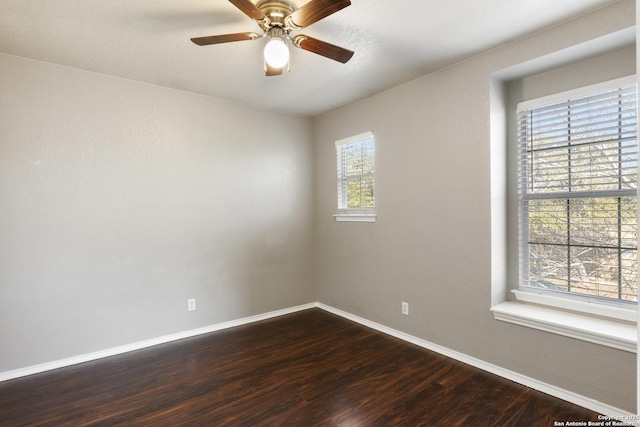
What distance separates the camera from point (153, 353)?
9.76 feet

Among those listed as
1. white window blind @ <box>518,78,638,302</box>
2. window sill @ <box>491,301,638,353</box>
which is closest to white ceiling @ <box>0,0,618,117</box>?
white window blind @ <box>518,78,638,302</box>

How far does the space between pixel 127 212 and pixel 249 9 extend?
2254mm

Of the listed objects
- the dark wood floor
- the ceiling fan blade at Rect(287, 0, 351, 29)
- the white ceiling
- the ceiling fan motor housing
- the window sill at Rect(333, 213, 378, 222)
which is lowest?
the dark wood floor

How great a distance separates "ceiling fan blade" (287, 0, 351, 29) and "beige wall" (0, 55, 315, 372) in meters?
1.97

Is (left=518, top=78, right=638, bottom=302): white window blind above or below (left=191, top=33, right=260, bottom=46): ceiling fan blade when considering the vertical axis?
below

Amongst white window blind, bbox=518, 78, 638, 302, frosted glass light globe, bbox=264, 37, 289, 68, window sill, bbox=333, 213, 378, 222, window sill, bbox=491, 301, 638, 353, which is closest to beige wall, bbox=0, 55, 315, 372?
window sill, bbox=333, 213, 378, 222

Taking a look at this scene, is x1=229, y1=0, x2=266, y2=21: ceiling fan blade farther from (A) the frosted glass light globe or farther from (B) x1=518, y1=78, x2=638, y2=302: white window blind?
(B) x1=518, y1=78, x2=638, y2=302: white window blind

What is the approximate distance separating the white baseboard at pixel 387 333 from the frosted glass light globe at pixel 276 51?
2713 mm

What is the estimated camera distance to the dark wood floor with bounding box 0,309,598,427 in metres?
2.03

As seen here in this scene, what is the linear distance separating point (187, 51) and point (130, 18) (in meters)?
0.47

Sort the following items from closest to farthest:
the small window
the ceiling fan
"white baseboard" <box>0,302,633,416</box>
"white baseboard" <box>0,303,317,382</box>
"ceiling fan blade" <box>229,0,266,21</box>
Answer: "ceiling fan blade" <box>229,0,266,21</box> < the ceiling fan < "white baseboard" <box>0,302,633,416</box> < "white baseboard" <box>0,303,317,382</box> < the small window

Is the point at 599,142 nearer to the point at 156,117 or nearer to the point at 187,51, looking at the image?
the point at 187,51

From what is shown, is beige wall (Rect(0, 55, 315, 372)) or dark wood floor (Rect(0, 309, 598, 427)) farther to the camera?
beige wall (Rect(0, 55, 315, 372))

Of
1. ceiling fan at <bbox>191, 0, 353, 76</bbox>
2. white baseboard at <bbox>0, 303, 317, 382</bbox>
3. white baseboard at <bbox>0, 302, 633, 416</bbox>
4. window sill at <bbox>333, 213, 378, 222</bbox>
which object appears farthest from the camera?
window sill at <bbox>333, 213, 378, 222</bbox>
